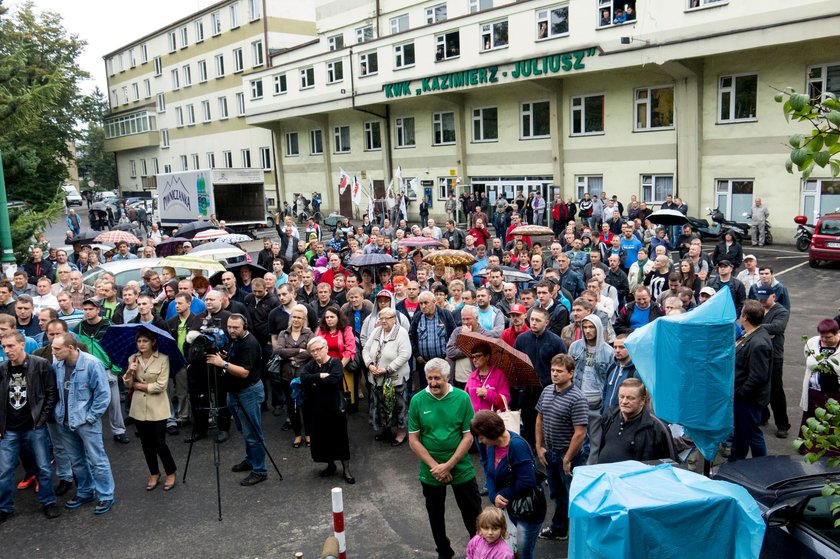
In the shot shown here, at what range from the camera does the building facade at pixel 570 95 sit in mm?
21656

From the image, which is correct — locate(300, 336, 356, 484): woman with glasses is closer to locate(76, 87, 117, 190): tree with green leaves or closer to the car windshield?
the car windshield

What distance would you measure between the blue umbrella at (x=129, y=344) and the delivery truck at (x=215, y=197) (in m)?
22.9

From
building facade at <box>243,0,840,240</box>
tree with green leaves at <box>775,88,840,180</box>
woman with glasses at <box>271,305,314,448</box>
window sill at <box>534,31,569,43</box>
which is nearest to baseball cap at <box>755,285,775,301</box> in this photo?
woman with glasses at <box>271,305,314,448</box>

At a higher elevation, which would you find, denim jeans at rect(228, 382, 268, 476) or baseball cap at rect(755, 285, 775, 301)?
baseball cap at rect(755, 285, 775, 301)

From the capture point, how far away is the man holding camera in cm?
749

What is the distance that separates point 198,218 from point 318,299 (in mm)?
22087

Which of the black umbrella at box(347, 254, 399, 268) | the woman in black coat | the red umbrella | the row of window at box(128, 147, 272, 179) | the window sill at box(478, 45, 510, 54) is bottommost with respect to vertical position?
the red umbrella

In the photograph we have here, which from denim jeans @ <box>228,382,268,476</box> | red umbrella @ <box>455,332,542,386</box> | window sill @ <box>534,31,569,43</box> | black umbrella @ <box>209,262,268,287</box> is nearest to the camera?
red umbrella @ <box>455,332,542,386</box>

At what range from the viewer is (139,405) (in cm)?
725

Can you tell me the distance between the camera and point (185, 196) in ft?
103

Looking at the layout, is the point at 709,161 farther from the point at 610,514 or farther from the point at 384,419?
the point at 610,514

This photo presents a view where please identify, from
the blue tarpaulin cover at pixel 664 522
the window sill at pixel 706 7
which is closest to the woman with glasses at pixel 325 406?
the blue tarpaulin cover at pixel 664 522

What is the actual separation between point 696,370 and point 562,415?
121cm

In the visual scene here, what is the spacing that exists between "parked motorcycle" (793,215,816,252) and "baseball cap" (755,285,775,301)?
1381 cm
